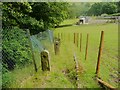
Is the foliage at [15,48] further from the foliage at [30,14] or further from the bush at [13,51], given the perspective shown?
the foliage at [30,14]

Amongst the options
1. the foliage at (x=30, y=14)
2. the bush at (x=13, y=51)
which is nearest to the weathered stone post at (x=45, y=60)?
the bush at (x=13, y=51)

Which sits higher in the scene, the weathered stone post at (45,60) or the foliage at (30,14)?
the foliage at (30,14)

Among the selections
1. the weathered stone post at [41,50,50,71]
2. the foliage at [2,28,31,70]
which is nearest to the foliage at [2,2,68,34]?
the foliage at [2,28,31,70]

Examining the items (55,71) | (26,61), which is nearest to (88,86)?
(55,71)

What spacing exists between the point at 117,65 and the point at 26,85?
17.3 ft

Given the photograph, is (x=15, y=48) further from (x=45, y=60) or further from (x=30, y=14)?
(x=30, y=14)

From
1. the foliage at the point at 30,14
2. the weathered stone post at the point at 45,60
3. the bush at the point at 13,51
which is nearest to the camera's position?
the bush at the point at 13,51

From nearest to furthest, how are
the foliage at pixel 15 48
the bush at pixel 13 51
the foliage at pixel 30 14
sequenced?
the bush at pixel 13 51 → the foliage at pixel 15 48 → the foliage at pixel 30 14

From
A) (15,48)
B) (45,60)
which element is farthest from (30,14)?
(15,48)

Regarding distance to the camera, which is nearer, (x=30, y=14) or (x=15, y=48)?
(x=15, y=48)

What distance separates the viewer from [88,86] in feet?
22.6

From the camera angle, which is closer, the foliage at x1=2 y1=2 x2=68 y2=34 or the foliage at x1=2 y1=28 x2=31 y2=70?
the foliage at x1=2 y1=28 x2=31 y2=70

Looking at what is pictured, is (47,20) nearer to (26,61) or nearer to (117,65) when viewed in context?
(117,65)

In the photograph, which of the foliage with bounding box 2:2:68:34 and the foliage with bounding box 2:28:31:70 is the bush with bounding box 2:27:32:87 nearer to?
the foliage with bounding box 2:28:31:70
